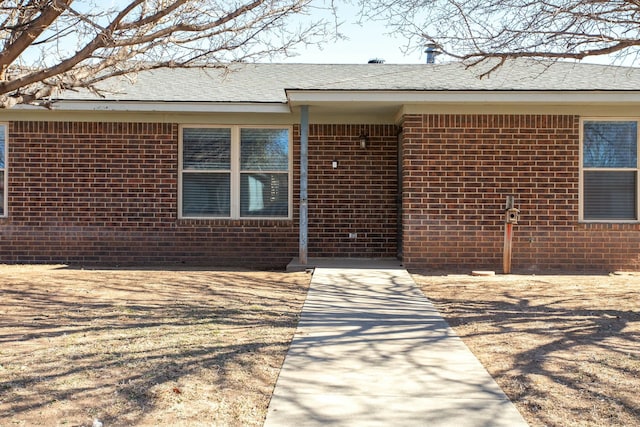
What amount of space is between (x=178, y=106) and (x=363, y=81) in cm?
312

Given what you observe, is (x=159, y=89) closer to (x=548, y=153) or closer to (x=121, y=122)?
(x=121, y=122)

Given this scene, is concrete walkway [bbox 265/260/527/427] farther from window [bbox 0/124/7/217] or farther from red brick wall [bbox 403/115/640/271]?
window [bbox 0/124/7/217]

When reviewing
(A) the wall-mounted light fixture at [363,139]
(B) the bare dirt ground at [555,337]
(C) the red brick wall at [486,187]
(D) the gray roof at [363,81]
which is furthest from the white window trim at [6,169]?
(B) the bare dirt ground at [555,337]

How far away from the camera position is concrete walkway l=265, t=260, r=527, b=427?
396cm

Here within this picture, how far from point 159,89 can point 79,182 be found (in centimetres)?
221

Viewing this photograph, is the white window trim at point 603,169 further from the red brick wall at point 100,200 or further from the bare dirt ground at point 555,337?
the red brick wall at point 100,200

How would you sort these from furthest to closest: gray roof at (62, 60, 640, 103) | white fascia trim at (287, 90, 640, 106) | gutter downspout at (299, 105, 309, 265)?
gutter downspout at (299, 105, 309, 265), gray roof at (62, 60, 640, 103), white fascia trim at (287, 90, 640, 106)

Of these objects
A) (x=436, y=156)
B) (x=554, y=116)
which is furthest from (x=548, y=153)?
(x=436, y=156)

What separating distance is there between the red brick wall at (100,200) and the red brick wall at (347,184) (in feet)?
5.09

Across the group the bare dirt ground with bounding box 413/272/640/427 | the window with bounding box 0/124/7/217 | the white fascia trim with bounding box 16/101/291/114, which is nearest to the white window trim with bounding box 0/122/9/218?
the window with bounding box 0/124/7/217

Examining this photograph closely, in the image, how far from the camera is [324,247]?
12328 millimetres

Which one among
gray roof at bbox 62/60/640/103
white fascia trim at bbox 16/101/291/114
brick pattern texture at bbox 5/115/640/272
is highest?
gray roof at bbox 62/60/640/103

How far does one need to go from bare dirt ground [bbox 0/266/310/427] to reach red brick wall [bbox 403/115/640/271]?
A: 2722mm

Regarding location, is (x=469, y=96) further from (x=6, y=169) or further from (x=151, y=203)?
(x=6, y=169)
